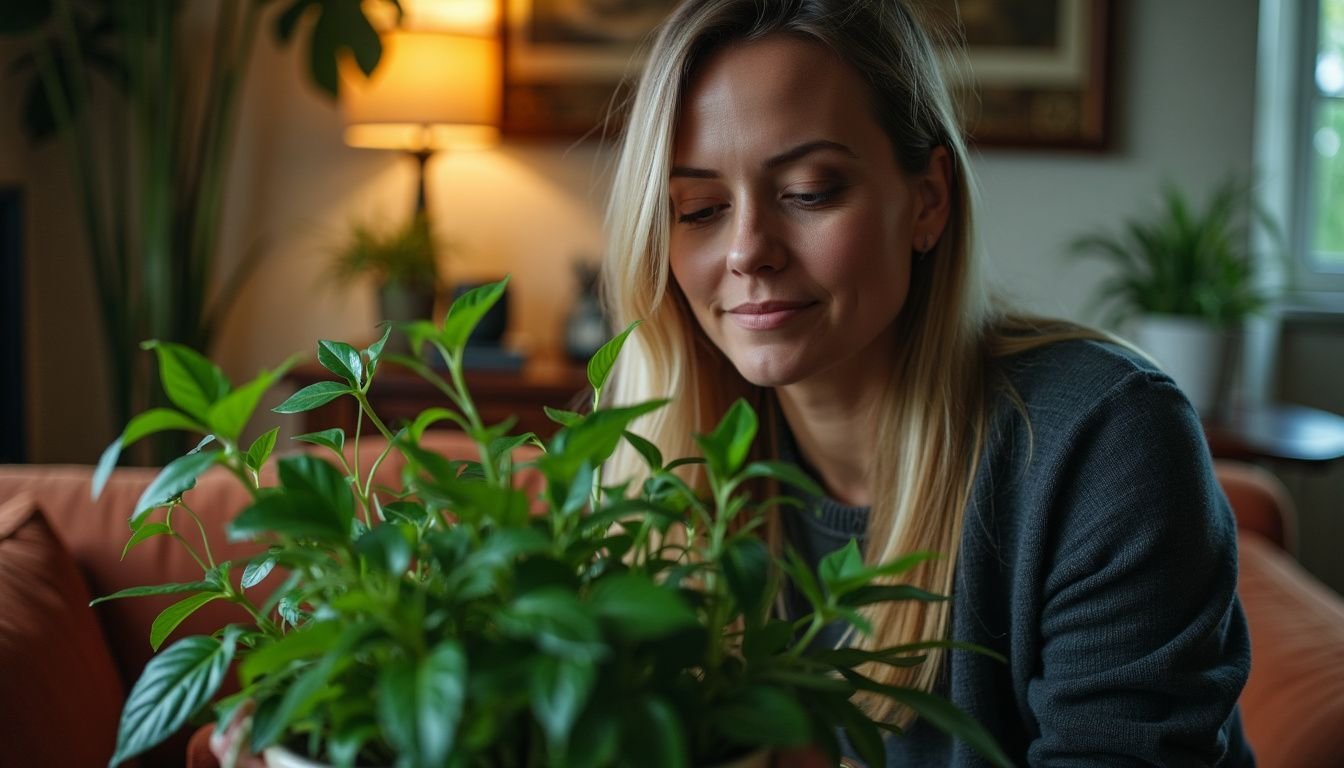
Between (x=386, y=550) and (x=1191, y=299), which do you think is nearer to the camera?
(x=386, y=550)

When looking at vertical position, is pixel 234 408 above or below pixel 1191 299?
above

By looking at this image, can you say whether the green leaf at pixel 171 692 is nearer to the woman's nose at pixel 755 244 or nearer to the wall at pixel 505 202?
the woman's nose at pixel 755 244

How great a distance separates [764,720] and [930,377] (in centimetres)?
79

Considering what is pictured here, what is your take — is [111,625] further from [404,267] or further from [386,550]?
[404,267]

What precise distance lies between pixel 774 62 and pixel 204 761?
0.76m

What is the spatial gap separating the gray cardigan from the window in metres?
2.51

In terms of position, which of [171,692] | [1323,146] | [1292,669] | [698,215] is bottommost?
[1292,669]

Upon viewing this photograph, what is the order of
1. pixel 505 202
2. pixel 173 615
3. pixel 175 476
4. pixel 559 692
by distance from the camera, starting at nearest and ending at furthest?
pixel 559 692
pixel 175 476
pixel 173 615
pixel 505 202

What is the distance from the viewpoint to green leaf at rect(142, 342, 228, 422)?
60 cm

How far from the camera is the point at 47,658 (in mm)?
1246

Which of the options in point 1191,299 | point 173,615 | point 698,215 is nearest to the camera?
point 173,615

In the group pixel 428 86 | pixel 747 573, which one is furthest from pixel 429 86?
pixel 747 573

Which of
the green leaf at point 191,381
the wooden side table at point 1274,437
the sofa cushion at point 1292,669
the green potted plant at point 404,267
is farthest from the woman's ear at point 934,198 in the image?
the green potted plant at point 404,267

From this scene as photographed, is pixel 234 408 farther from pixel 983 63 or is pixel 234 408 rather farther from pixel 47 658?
pixel 983 63
